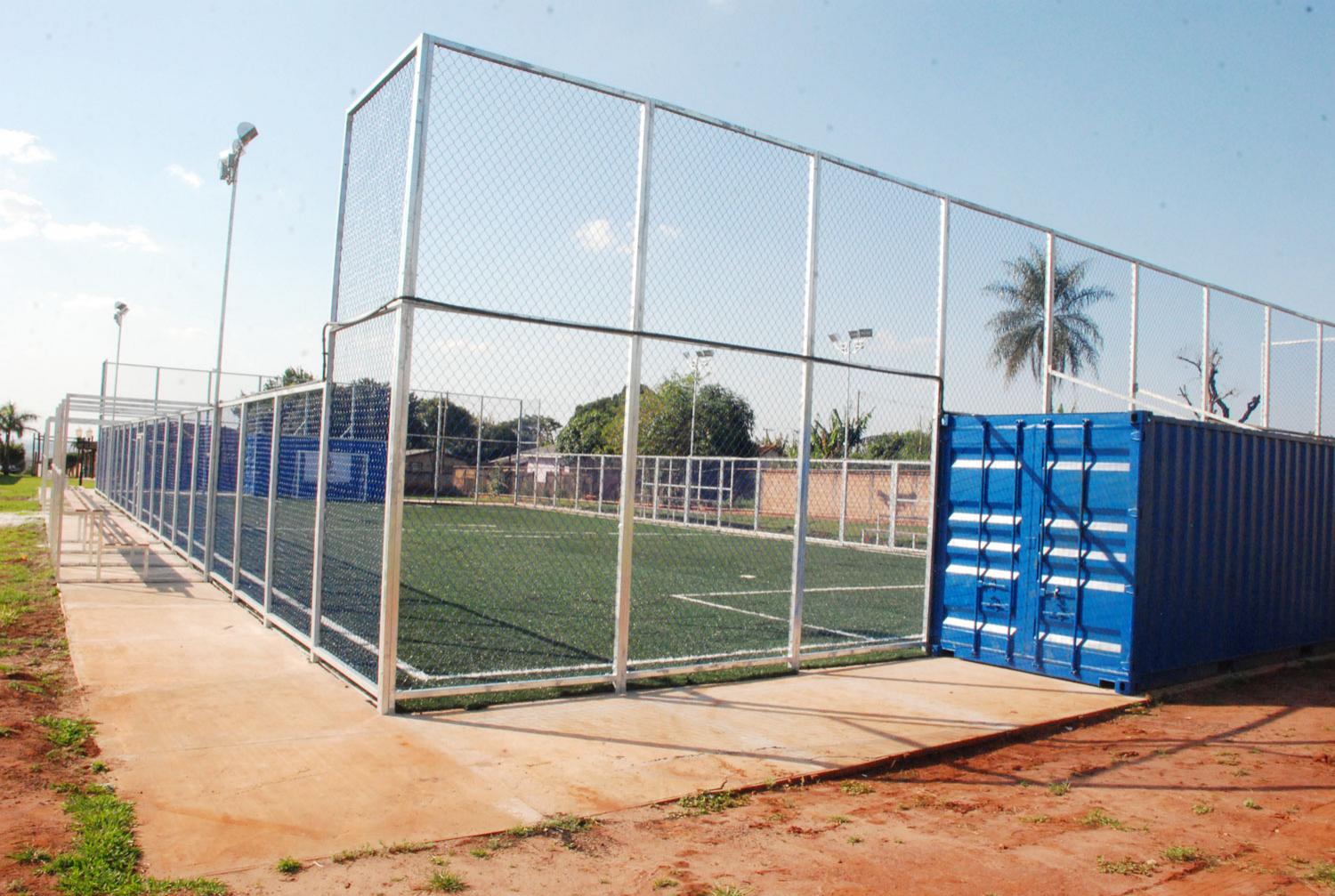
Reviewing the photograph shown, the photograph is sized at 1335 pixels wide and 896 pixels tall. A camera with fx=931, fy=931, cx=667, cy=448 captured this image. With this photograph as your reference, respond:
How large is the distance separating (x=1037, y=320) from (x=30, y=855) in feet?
28.7

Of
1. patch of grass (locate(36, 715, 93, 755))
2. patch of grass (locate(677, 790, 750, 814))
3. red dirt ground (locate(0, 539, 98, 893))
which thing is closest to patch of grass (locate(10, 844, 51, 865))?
red dirt ground (locate(0, 539, 98, 893))

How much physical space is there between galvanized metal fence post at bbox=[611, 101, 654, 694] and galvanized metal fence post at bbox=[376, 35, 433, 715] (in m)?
1.51

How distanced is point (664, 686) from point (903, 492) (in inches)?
640

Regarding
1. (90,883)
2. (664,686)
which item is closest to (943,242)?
(664,686)

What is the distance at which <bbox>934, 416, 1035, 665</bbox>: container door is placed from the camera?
7.77m

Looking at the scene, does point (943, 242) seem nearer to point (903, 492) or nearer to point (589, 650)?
point (589, 650)

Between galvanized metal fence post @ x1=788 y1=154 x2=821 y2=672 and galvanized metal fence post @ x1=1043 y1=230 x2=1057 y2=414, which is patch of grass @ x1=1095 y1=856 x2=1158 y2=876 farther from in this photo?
galvanized metal fence post @ x1=1043 y1=230 x2=1057 y2=414

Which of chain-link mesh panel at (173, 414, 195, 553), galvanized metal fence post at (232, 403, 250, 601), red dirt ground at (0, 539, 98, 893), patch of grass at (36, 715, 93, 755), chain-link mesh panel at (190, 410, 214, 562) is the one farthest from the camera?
chain-link mesh panel at (173, 414, 195, 553)

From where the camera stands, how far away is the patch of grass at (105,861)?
323 centimetres

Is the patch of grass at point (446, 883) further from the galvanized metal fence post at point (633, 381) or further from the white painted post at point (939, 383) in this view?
the white painted post at point (939, 383)

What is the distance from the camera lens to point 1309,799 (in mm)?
4938

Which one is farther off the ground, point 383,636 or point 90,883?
point 383,636

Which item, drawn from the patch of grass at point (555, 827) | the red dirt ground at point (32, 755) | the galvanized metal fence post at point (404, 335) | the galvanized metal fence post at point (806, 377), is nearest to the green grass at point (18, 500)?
the red dirt ground at point (32, 755)

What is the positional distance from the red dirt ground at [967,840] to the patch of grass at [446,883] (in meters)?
0.03
